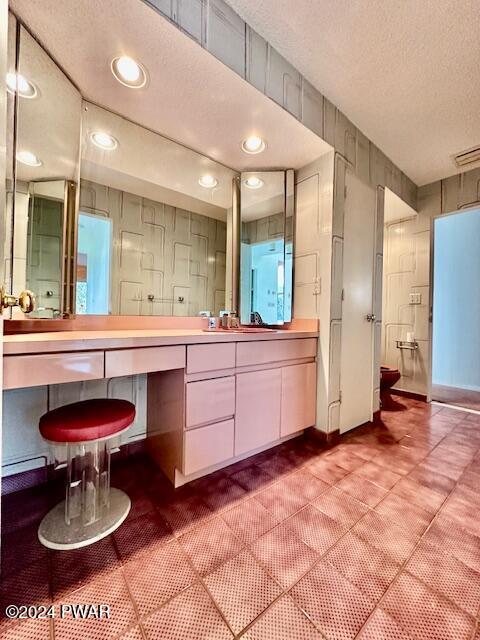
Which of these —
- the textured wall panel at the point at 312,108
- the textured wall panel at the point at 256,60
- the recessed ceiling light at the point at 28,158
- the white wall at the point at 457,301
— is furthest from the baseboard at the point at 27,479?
the white wall at the point at 457,301

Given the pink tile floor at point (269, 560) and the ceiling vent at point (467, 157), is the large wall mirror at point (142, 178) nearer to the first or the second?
the pink tile floor at point (269, 560)

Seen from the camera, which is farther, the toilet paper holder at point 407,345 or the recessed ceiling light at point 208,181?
the toilet paper holder at point 407,345

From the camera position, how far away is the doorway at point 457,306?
355 centimetres

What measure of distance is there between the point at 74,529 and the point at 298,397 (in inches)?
56.6

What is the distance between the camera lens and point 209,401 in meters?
1.41

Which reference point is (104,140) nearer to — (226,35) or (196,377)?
(226,35)

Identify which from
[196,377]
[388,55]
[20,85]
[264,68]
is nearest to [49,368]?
[196,377]

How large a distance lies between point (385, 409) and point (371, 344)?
35.2 inches

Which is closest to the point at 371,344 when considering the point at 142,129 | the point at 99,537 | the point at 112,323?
the point at 112,323

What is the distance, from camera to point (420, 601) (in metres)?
0.86

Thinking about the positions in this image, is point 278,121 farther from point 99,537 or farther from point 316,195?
point 99,537

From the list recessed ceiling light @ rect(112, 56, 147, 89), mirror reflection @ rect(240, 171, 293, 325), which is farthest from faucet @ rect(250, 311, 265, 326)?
recessed ceiling light @ rect(112, 56, 147, 89)

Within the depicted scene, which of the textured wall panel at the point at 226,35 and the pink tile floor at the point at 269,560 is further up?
the textured wall panel at the point at 226,35

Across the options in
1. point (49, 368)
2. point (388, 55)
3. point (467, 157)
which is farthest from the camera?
point (467, 157)
